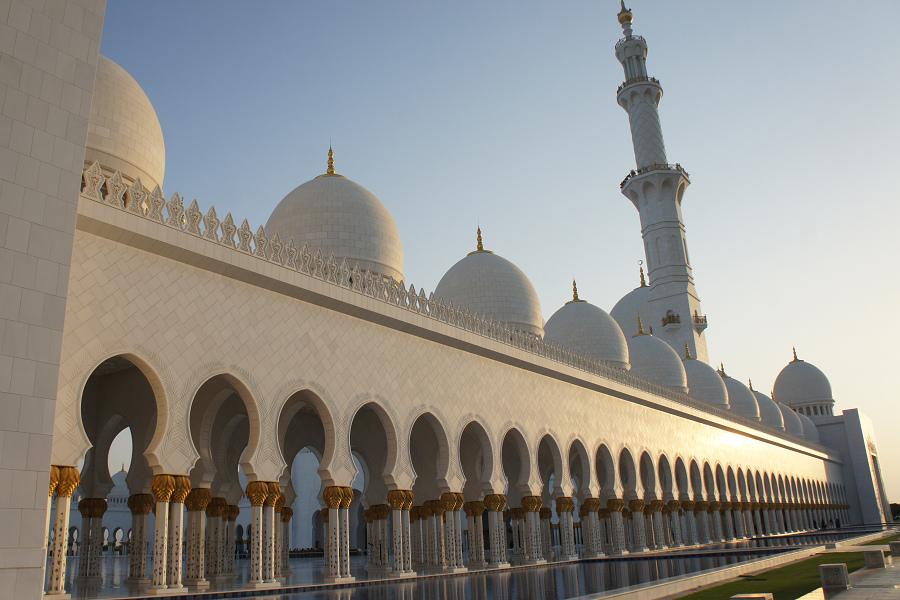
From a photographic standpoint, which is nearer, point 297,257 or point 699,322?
point 297,257

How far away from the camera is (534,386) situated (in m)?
14.4

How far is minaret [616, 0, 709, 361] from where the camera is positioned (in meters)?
28.1

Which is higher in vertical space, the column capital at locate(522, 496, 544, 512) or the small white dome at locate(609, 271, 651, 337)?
the small white dome at locate(609, 271, 651, 337)

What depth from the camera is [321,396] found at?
976cm

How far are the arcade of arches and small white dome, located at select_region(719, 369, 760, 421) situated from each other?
12.3 meters

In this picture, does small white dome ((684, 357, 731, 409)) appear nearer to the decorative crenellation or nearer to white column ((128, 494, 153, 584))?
the decorative crenellation

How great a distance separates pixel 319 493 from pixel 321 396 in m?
3.04

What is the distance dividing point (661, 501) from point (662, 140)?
15.7m

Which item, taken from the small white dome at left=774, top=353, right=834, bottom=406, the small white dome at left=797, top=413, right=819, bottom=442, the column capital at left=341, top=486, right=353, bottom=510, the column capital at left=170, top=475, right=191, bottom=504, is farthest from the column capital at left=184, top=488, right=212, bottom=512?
the small white dome at left=774, top=353, right=834, bottom=406

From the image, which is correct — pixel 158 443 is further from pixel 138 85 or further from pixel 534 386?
pixel 534 386

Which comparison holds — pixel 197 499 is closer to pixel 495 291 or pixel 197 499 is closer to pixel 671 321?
pixel 495 291

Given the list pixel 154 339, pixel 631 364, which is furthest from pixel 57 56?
pixel 631 364

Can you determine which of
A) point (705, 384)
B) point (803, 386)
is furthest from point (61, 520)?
point (803, 386)

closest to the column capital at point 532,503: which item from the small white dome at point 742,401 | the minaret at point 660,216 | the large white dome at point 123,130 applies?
the large white dome at point 123,130
